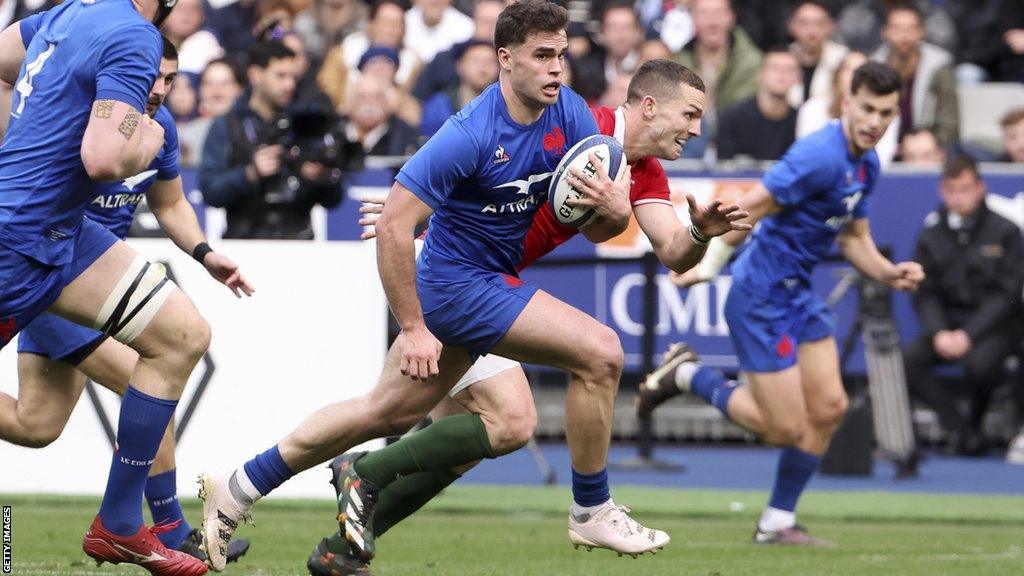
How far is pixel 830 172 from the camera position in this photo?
9.69 m

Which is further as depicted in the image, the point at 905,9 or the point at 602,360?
the point at 905,9

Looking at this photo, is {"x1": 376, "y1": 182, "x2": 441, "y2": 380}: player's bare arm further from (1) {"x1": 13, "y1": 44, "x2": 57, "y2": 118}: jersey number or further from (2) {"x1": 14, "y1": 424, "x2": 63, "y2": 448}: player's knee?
(2) {"x1": 14, "y1": 424, "x2": 63, "y2": 448}: player's knee

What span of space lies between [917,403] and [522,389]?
7.74 metres

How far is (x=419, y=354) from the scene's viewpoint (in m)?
6.91

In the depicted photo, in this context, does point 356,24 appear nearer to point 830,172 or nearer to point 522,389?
point 830,172

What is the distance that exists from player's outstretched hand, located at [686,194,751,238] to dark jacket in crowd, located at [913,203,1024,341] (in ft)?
24.9

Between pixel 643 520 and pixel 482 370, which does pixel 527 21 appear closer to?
pixel 482 370

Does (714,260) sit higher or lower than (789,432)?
higher

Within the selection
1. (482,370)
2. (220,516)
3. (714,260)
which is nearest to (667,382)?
(714,260)

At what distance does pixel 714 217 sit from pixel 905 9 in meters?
9.78

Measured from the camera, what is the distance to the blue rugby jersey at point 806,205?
381 inches

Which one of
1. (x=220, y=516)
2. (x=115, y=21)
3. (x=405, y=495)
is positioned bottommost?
(x=220, y=516)

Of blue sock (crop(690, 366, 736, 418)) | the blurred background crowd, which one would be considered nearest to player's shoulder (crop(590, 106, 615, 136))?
blue sock (crop(690, 366, 736, 418))

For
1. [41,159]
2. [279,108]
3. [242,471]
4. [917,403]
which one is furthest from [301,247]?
[917,403]
